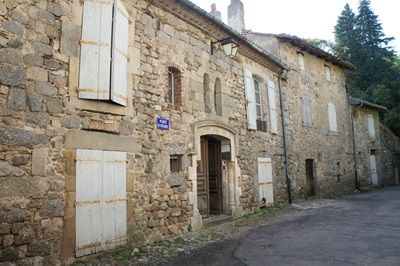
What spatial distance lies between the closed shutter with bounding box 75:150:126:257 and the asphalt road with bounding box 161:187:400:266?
1093mm

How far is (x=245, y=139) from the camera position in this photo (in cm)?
830

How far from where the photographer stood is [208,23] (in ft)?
23.5

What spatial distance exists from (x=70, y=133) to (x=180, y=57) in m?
3.14

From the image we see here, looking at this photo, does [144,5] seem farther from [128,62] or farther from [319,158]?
[319,158]

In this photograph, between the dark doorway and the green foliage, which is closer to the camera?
the dark doorway

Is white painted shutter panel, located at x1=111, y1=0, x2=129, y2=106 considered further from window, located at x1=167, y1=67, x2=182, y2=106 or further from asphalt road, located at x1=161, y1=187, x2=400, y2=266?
asphalt road, located at x1=161, y1=187, x2=400, y2=266

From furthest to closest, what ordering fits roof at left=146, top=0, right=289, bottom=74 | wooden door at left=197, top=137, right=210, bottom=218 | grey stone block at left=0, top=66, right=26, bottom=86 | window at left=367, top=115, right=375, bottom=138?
1. window at left=367, top=115, right=375, bottom=138
2. wooden door at left=197, top=137, right=210, bottom=218
3. roof at left=146, top=0, right=289, bottom=74
4. grey stone block at left=0, top=66, right=26, bottom=86

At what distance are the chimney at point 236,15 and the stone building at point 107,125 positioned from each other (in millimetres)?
5365

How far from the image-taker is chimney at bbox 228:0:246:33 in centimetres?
1261

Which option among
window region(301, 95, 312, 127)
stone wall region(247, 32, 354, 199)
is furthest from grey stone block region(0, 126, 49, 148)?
window region(301, 95, 312, 127)

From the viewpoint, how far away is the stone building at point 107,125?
380 cm

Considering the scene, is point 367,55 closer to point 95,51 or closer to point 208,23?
point 208,23

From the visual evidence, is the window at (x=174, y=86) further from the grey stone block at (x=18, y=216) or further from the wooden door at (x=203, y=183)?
the grey stone block at (x=18, y=216)

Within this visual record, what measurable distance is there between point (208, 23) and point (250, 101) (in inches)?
105
